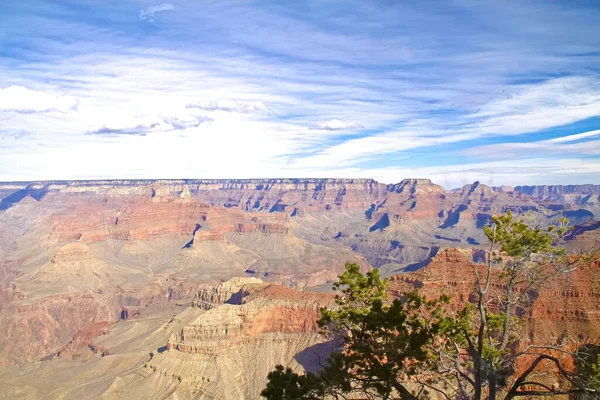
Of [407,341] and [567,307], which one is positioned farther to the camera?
[567,307]

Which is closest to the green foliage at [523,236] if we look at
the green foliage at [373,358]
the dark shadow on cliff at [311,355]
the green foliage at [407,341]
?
the green foliage at [407,341]

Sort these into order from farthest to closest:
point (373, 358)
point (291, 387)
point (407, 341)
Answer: point (291, 387), point (373, 358), point (407, 341)

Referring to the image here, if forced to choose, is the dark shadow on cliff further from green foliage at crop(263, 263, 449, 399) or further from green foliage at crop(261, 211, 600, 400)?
green foliage at crop(263, 263, 449, 399)

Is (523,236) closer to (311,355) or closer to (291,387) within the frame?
(291,387)

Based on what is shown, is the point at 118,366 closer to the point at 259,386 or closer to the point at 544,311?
the point at 259,386

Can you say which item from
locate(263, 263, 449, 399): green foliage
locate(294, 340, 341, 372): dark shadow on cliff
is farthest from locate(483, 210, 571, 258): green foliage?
locate(294, 340, 341, 372): dark shadow on cliff

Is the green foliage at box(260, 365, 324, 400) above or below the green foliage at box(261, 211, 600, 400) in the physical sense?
below

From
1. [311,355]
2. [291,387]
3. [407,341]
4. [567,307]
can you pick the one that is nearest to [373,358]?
[407,341]

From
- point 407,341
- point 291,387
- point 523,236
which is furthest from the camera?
point 523,236

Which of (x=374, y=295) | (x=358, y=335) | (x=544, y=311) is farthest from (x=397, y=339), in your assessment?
(x=544, y=311)

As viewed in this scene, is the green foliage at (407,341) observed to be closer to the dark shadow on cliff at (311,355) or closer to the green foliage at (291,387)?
the green foliage at (291,387)

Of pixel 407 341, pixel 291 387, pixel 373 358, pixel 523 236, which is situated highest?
pixel 523 236
